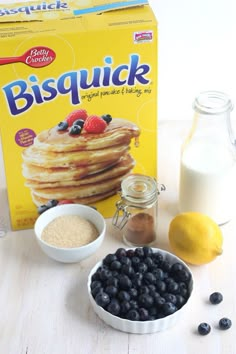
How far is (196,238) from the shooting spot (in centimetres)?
104

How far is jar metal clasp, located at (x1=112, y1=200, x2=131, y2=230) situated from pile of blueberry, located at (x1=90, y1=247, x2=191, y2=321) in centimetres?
8

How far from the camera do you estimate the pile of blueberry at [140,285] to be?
948 mm

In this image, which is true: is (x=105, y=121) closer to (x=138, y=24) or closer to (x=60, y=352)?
(x=138, y=24)

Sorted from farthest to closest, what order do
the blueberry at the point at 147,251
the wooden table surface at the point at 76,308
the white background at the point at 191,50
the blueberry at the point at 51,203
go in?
the white background at the point at 191,50 → the blueberry at the point at 51,203 → the blueberry at the point at 147,251 → the wooden table surface at the point at 76,308

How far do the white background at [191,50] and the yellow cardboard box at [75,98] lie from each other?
15.3 inches

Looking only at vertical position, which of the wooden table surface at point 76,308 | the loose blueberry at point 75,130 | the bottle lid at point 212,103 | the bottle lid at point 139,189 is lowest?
the wooden table surface at point 76,308

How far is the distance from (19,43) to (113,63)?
0.49 ft

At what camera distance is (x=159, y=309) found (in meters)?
0.95

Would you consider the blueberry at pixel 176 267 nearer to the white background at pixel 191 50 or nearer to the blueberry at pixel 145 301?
the blueberry at pixel 145 301

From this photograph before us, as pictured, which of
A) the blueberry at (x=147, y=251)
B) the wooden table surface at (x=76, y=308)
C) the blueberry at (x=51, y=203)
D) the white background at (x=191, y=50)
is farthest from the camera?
the white background at (x=191, y=50)

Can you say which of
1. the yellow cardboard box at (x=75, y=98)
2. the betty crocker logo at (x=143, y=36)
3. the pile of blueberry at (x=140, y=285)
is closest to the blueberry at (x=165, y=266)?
the pile of blueberry at (x=140, y=285)

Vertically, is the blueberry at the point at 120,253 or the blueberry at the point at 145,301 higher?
the blueberry at the point at 120,253

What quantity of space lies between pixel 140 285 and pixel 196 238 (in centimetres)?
12

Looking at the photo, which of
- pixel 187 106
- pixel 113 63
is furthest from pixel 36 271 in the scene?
pixel 187 106
